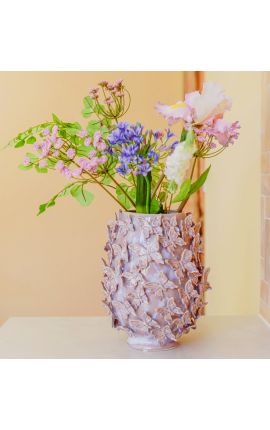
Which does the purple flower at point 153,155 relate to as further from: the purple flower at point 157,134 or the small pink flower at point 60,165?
the small pink flower at point 60,165

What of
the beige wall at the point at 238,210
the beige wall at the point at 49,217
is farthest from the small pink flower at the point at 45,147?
the beige wall at the point at 49,217

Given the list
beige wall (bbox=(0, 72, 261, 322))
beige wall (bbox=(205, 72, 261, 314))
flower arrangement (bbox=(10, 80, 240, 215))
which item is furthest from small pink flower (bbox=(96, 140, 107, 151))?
beige wall (bbox=(0, 72, 261, 322))

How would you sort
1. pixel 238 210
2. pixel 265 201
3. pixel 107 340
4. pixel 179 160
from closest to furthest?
pixel 179 160
pixel 107 340
pixel 265 201
pixel 238 210

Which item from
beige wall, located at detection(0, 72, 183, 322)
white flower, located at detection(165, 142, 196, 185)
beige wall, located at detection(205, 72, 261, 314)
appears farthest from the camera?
beige wall, located at detection(0, 72, 183, 322)

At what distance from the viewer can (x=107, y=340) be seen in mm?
1110

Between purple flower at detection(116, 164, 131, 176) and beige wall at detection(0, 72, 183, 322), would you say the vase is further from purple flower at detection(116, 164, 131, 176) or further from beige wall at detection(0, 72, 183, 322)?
beige wall at detection(0, 72, 183, 322)

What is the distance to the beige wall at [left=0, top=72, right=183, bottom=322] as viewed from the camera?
2633 mm

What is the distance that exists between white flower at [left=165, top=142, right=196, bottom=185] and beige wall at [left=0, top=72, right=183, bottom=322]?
69.6 inches

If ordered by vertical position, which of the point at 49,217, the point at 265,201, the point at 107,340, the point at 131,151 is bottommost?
the point at 107,340

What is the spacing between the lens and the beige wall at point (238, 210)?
1501 millimetres

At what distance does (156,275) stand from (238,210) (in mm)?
780

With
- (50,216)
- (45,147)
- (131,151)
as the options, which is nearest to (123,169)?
(131,151)

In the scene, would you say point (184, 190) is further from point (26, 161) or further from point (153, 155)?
point (26, 161)
